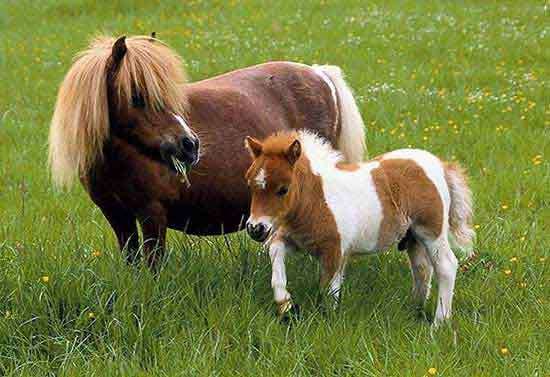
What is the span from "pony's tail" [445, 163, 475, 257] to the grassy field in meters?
0.30

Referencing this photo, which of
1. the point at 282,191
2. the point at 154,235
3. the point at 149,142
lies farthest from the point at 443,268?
the point at 149,142

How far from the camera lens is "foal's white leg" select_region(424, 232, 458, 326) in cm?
503

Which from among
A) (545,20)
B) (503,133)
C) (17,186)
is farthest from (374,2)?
(17,186)

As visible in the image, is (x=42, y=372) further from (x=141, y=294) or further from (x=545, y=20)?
(x=545, y=20)

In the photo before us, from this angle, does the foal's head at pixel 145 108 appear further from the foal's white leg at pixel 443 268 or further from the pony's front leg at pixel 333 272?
the foal's white leg at pixel 443 268

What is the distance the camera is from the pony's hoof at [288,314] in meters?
4.67

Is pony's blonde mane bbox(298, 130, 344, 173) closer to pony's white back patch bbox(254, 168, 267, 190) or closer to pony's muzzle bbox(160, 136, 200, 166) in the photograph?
pony's white back patch bbox(254, 168, 267, 190)

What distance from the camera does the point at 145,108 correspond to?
4.82 meters

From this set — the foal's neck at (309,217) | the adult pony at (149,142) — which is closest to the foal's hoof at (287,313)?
the foal's neck at (309,217)

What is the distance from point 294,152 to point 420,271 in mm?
1282

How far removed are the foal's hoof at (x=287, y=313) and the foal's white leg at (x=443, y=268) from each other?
82cm

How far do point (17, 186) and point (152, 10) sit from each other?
1018 cm

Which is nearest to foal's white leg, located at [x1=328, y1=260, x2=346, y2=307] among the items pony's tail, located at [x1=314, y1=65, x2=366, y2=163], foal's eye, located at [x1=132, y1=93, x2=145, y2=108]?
foal's eye, located at [x1=132, y1=93, x2=145, y2=108]

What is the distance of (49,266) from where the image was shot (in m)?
4.94
